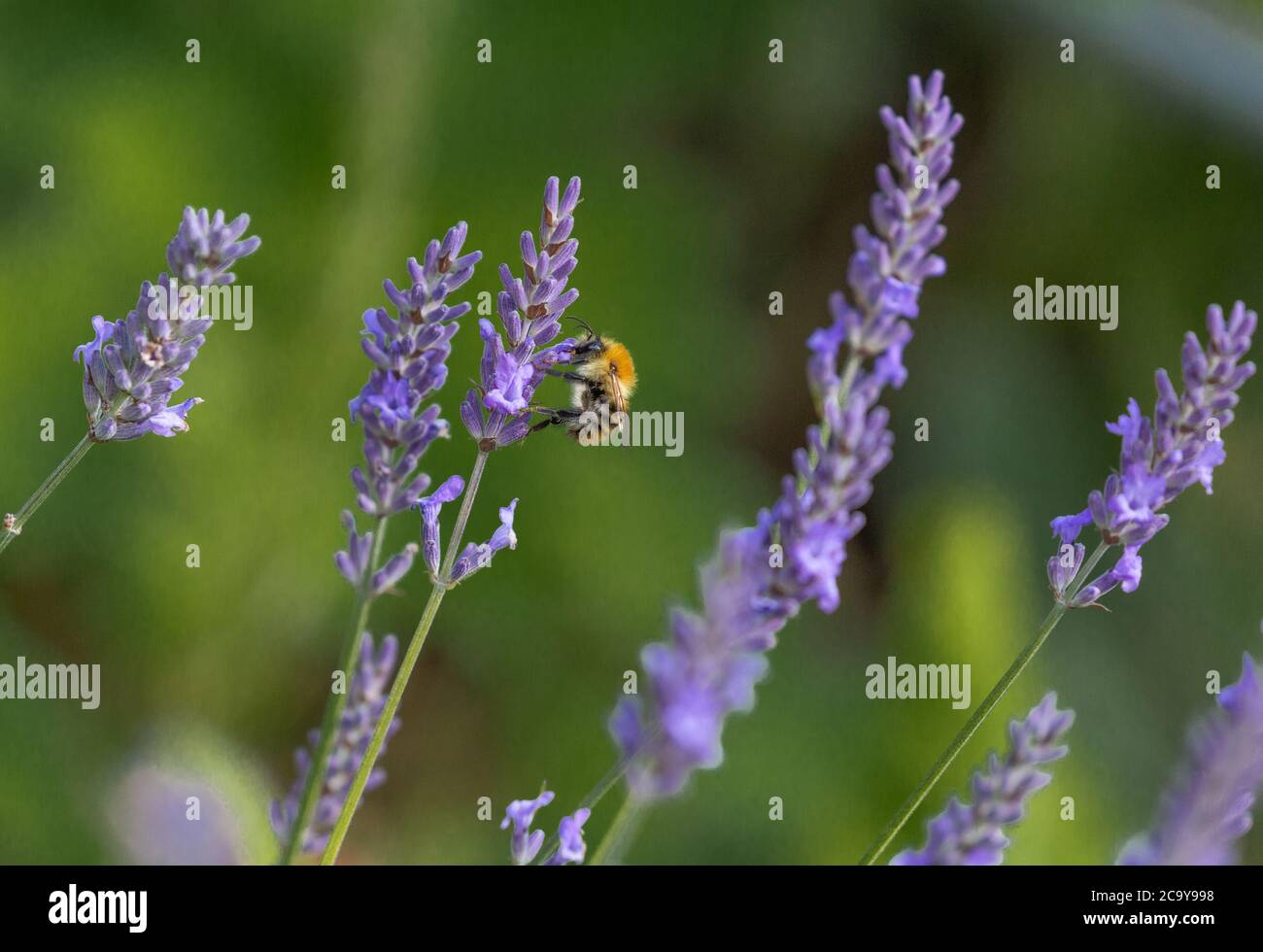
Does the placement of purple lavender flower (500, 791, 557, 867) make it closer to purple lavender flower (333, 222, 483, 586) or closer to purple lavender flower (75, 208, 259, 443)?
purple lavender flower (333, 222, 483, 586)

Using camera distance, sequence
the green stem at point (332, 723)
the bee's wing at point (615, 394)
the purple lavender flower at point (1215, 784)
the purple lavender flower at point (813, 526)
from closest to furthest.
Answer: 1. the purple lavender flower at point (813, 526)
2. the purple lavender flower at point (1215, 784)
3. the green stem at point (332, 723)
4. the bee's wing at point (615, 394)

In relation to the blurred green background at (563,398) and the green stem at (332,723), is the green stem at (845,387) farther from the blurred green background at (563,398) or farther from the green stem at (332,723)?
the blurred green background at (563,398)

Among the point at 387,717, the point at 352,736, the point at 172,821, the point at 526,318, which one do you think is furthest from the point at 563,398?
the point at 387,717

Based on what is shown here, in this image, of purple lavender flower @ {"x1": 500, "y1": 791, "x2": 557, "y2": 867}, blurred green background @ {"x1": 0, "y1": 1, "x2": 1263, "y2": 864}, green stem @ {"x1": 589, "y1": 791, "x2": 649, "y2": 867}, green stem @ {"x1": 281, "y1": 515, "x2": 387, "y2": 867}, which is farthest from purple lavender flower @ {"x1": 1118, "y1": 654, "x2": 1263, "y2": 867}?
blurred green background @ {"x1": 0, "y1": 1, "x2": 1263, "y2": 864}

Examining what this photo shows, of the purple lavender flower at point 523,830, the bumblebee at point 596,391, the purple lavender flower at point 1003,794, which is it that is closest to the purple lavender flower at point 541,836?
the purple lavender flower at point 523,830

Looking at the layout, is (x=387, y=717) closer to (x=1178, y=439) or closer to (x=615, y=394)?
(x=1178, y=439)
